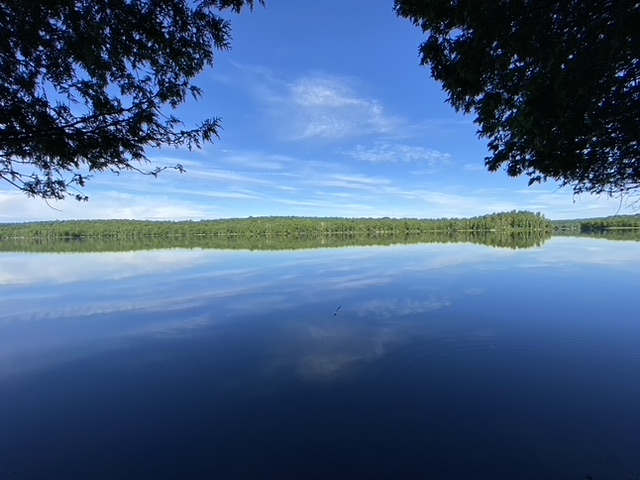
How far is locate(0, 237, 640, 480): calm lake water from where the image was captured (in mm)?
3836

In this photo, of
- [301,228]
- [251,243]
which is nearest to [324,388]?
[251,243]

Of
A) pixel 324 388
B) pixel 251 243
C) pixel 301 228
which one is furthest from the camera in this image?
pixel 301 228

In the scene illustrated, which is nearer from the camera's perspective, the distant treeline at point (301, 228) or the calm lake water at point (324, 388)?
the calm lake water at point (324, 388)

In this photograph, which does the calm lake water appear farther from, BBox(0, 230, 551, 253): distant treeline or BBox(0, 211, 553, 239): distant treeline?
BBox(0, 211, 553, 239): distant treeline

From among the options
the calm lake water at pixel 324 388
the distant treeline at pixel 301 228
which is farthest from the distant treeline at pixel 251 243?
the distant treeline at pixel 301 228

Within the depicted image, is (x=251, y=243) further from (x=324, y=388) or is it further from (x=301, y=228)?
(x=301, y=228)

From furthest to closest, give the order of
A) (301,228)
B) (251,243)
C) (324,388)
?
1. (301,228)
2. (251,243)
3. (324,388)

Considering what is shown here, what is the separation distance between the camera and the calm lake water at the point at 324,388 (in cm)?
384

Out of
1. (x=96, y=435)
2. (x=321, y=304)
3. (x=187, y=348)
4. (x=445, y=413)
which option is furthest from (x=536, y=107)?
(x=321, y=304)

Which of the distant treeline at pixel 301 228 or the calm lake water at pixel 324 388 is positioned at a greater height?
the distant treeline at pixel 301 228

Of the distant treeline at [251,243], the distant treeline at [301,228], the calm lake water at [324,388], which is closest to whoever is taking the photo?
the calm lake water at [324,388]

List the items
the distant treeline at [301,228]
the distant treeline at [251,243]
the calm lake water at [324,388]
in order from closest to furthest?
the calm lake water at [324,388] < the distant treeline at [251,243] < the distant treeline at [301,228]

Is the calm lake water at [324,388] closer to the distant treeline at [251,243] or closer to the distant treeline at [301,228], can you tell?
the distant treeline at [251,243]

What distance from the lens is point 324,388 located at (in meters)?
5.48
